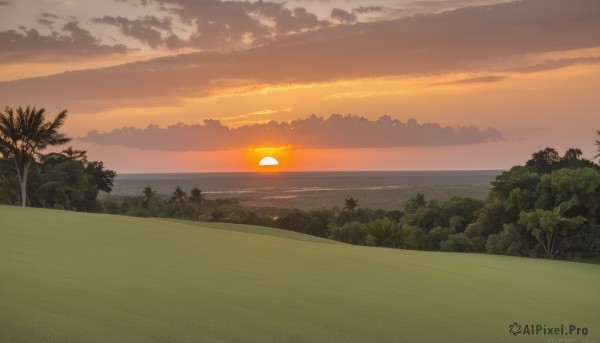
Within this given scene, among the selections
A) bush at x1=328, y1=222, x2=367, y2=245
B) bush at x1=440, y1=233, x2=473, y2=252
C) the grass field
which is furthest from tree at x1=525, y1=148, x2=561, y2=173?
the grass field

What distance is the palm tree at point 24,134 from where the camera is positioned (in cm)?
3409

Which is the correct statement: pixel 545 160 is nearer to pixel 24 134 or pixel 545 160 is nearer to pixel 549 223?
pixel 549 223

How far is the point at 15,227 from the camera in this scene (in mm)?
14961

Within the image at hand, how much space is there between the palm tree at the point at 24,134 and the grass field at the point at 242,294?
65.1ft

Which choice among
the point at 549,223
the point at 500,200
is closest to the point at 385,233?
the point at 500,200

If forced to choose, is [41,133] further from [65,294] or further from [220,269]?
[65,294]

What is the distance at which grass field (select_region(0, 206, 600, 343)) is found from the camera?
23.4 feet

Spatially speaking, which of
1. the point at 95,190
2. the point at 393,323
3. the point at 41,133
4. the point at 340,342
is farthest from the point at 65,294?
the point at 95,190

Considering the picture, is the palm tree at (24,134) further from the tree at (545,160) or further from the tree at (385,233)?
the tree at (545,160)

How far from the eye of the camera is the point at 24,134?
34375 mm

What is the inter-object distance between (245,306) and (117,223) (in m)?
11.7

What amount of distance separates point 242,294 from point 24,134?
2966 centimetres

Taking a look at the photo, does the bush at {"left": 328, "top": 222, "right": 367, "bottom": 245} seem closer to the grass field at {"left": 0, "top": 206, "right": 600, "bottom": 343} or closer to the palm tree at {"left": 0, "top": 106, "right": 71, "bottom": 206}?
the palm tree at {"left": 0, "top": 106, "right": 71, "bottom": 206}

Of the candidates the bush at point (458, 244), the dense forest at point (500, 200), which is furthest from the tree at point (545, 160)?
the bush at point (458, 244)
